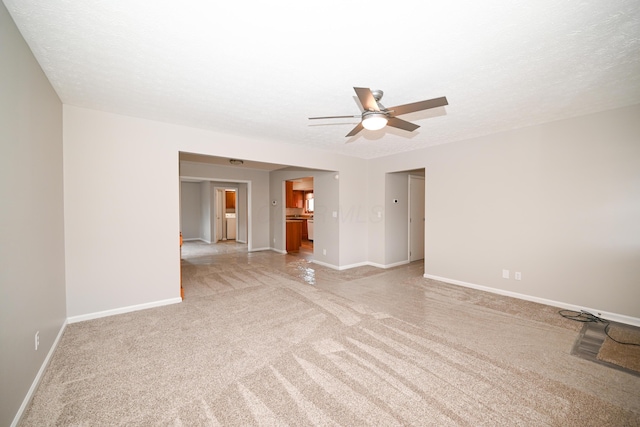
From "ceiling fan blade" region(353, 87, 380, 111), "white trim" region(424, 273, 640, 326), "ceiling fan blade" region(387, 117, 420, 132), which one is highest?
"ceiling fan blade" region(353, 87, 380, 111)

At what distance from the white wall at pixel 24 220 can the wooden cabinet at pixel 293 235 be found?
5.49 metres

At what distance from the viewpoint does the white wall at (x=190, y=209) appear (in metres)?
10.2

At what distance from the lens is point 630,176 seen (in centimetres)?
301

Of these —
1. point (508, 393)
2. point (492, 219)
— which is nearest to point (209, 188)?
point (492, 219)

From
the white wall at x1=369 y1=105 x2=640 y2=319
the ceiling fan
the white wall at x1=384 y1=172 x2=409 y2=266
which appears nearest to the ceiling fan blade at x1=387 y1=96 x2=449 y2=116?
the ceiling fan

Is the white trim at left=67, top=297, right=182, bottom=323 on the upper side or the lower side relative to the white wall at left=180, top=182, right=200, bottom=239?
lower

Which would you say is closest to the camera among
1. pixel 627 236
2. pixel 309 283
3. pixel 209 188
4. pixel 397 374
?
pixel 397 374

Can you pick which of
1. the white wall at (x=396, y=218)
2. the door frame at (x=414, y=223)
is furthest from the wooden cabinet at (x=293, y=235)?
A: the door frame at (x=414, y=223)

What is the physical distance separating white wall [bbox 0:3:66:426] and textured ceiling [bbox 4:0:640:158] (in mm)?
257

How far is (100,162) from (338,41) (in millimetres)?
3170

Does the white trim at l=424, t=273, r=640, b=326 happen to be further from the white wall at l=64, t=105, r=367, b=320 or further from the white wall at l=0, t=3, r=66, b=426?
the white wall at l=0, t=3, r=66, b=426

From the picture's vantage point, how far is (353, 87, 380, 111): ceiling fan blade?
1.95 m

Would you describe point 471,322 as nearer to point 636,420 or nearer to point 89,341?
point 636,420

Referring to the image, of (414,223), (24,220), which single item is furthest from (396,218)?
(24,220)
